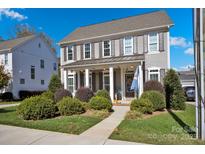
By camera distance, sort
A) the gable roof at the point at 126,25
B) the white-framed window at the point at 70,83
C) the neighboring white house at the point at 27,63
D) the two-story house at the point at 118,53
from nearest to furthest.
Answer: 1. the two-story house at the point at 118,53
2. the gable roof at the point at 126,25
3. the white-framed window at the point at 70,83
4. the neighboring white house at the point at 27,63

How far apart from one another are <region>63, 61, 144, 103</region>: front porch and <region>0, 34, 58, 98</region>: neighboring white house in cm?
907

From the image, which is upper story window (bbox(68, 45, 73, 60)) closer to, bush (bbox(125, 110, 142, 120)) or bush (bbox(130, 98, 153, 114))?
bush (bbox(130, 98, 153, 114))

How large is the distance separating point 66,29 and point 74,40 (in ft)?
18.4

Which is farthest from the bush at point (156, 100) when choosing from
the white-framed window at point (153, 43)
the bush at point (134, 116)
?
the white-framed window at point (153, 43)

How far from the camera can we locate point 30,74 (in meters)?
25.1

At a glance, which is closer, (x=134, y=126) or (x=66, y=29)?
(x=134, y=126)

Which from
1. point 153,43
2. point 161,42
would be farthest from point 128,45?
point 161,42

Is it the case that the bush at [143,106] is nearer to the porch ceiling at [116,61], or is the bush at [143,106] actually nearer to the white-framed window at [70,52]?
the porch ceiling at [116,61]

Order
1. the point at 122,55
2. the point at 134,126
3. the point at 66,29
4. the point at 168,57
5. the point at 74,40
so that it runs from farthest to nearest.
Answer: the point at 66,29
the point at 74,40
the point at 122,55
the point at 168,57
the point at 134,126

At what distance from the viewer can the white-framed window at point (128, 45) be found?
15844 millimetres

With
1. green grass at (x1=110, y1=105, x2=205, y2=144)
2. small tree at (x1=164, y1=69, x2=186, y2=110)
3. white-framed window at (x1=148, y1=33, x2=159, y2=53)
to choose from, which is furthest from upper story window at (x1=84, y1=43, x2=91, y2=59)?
green grass at (x1=110, y1=105, x2=205, y2=144)

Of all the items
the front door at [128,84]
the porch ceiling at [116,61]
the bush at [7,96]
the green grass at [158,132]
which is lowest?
the bush at [7,96]
